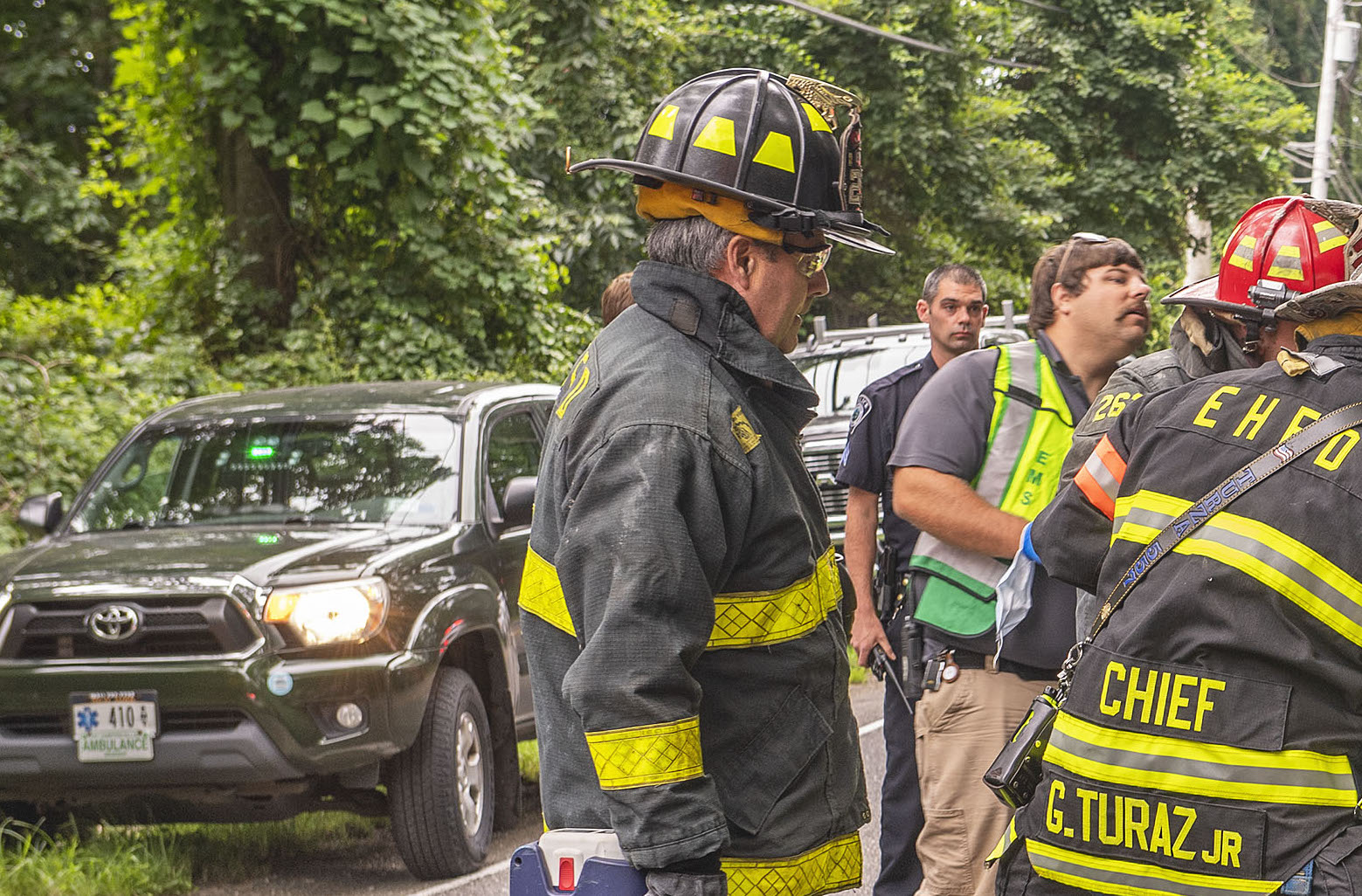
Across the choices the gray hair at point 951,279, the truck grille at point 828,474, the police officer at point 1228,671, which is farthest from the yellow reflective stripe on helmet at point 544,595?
the truck grille at point 828,474

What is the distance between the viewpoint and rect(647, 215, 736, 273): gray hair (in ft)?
8.12

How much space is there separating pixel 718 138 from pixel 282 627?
3.43 metres

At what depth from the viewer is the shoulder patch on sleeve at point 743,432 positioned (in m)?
2.32

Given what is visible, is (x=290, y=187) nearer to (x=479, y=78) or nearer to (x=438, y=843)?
(x=479, y=78)

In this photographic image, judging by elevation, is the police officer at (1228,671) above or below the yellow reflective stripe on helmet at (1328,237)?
below

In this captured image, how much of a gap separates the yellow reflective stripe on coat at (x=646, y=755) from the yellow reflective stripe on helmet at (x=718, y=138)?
36.3 inches

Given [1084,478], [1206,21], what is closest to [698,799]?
[1084,478]

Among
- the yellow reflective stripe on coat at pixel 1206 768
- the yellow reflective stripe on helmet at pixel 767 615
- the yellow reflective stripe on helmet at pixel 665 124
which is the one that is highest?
the yellow reflective stripe on helmet at pixel 665 124

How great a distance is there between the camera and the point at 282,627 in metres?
5.36

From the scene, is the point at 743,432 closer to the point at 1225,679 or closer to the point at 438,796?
the point at 1225,679

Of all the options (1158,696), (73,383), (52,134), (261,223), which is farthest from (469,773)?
(52,134)

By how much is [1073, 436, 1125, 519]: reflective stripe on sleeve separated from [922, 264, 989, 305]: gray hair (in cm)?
358

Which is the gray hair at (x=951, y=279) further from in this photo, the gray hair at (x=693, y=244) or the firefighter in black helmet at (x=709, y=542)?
the gray hair at (x=693, y=244)

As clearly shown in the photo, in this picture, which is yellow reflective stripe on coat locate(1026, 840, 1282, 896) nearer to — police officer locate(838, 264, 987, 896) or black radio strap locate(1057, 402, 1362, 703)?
black radio strap locate(1057, 402, 1362, 703)
